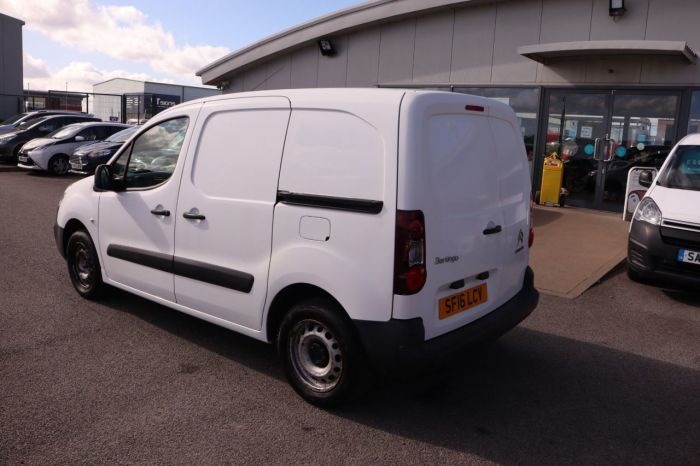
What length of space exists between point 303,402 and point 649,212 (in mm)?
4628

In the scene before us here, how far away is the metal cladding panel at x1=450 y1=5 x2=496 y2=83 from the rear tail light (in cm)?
1049

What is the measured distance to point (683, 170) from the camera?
6.89m

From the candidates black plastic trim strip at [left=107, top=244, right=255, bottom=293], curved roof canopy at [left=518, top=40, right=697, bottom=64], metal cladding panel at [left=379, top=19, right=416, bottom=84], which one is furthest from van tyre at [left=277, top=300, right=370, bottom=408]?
metal cladding panel at [left=379, top=19, right=416, bottom=84]

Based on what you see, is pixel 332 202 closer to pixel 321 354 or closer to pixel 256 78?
pixel 321 354

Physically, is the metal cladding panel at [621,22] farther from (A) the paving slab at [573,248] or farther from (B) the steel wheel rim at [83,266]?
(B) the steel wheel rim at [83,266]

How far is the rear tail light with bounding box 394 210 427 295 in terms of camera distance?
3021mm

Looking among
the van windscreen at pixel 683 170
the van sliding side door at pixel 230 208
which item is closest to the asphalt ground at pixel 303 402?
the van sliding side door at pixel 230 208

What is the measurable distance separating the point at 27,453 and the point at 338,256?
1885 millimetres

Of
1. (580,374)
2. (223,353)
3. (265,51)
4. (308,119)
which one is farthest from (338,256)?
(265,51)

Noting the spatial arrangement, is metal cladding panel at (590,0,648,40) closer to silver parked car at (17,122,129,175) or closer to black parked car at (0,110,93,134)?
silver parked car at (17,122,129,175)

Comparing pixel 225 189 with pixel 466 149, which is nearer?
pixel 466 149

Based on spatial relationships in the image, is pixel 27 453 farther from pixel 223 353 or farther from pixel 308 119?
pixel 308 119

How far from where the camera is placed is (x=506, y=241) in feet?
12.5

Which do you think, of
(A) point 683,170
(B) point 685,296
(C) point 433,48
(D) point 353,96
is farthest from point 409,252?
(C) point 433,48
